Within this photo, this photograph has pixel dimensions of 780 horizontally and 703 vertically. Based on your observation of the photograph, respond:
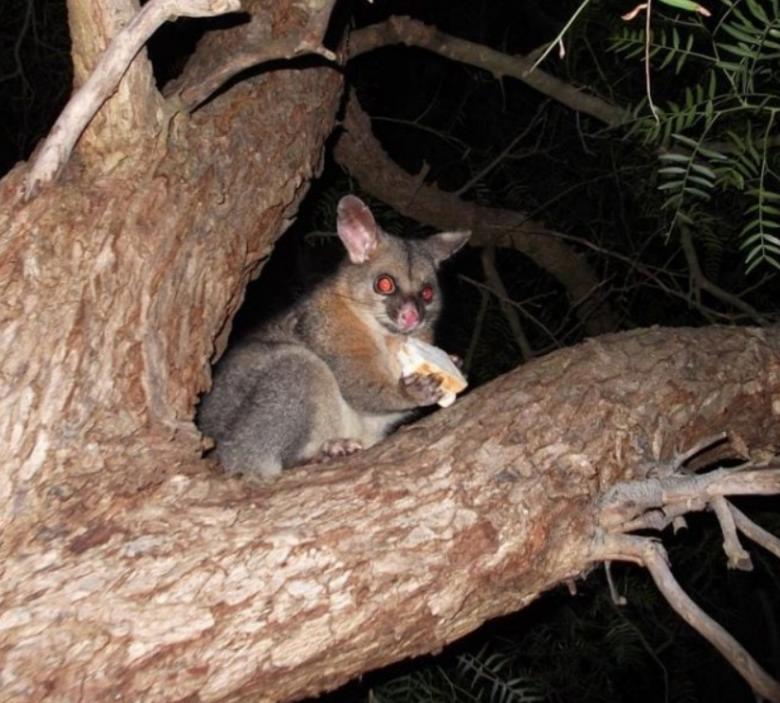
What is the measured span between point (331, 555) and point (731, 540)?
0.97m

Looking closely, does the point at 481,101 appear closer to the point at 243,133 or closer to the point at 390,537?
the point at 243,133

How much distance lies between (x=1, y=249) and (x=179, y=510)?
0.80 meters

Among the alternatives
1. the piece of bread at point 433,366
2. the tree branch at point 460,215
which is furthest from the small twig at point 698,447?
the tree branch at point 460,215

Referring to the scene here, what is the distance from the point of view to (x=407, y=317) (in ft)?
14.3

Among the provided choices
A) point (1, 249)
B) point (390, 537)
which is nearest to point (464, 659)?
point (390, 537)

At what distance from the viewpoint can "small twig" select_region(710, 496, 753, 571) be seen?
93.3 inches

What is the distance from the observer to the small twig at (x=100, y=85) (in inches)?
90.4

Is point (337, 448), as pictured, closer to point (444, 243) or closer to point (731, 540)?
point (444, 243)

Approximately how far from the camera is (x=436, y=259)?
4.79m

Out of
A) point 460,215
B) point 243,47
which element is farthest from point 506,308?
point 243,47

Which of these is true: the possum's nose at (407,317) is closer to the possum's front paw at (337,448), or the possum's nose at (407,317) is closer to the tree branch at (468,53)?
the possum's front paw at (337,448)

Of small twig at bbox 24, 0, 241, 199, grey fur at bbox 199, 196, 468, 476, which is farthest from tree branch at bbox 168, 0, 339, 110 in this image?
grey fur at bbox 199, 196, 468, 476

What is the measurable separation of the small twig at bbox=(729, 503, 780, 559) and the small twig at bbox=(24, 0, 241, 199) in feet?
5.67

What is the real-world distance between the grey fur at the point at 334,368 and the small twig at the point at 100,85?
1.39 meters
